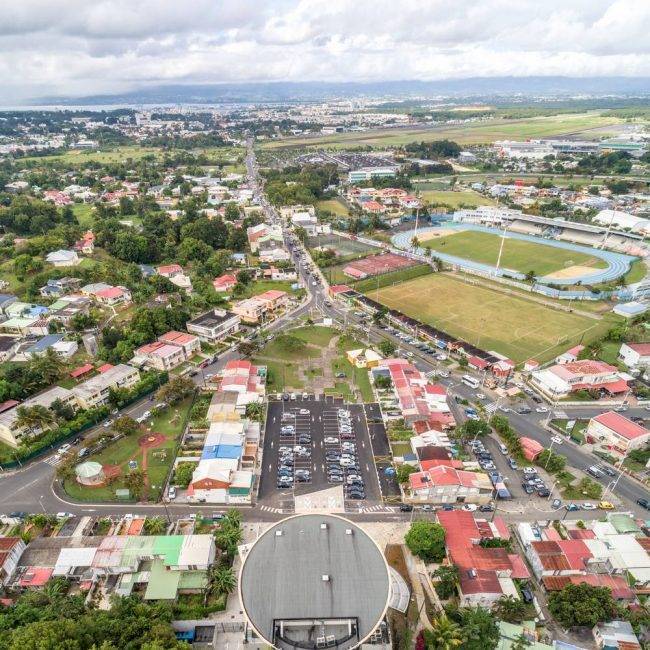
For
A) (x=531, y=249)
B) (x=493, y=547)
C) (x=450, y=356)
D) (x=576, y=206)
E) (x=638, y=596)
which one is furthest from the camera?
(x=576, y=206)

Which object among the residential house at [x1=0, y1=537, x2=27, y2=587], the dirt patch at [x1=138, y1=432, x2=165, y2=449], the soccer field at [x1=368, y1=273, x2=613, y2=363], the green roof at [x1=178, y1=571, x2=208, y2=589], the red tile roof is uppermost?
the residential house at [x1=0, y1=537, x2=27, y2=587]

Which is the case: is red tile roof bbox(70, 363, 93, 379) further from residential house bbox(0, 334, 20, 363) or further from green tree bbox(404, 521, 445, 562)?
green tree bbox(404, 521, 445, 562)

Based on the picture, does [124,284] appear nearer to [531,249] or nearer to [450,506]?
[450,506]

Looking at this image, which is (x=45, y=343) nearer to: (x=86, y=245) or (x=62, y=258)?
(x=62, y=258)

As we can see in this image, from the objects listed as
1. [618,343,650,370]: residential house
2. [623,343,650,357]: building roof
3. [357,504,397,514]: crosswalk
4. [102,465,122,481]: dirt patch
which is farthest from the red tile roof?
[623,343,650,357]: building roof

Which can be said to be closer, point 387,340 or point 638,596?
point 638,596

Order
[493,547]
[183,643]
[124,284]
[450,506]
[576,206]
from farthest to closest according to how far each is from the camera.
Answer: [576,206] < [124,284] < [450,506] < [493,547] < [183,643]

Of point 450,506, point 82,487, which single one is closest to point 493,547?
point 450,506
